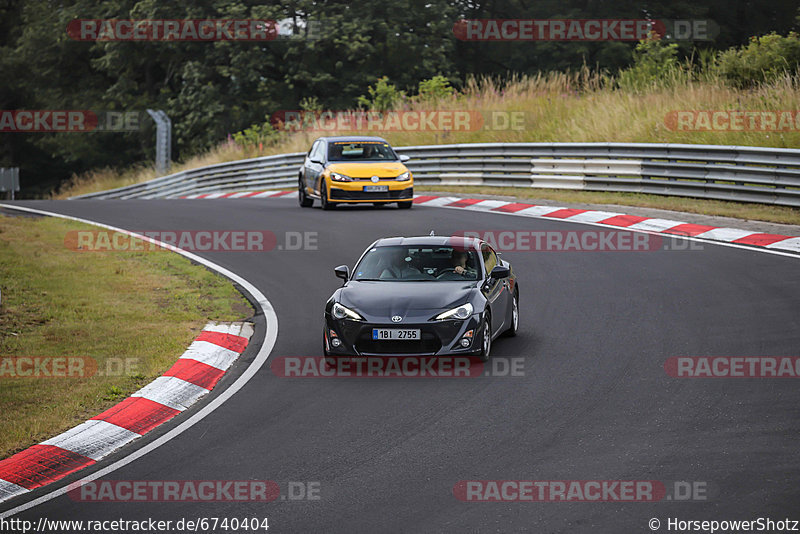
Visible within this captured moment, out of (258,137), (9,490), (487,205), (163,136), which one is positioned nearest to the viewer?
(9,490)

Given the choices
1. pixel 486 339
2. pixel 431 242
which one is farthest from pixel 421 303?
pixel 431 242

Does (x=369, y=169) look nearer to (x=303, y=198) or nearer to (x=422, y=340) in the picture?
(x=303, y=198)

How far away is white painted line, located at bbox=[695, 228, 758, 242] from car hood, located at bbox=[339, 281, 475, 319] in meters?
8.39

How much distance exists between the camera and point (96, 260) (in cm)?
1778

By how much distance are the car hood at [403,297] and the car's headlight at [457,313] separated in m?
0.06

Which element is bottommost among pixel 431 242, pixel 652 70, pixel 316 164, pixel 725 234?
pixel 725 234

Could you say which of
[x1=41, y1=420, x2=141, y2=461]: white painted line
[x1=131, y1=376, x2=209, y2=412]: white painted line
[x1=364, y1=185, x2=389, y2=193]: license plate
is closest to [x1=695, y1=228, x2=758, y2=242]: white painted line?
[x1=364, y1=185, x2=389, y2=193]: license plate

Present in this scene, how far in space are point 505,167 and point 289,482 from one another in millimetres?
21153

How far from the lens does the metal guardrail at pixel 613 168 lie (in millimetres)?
20500

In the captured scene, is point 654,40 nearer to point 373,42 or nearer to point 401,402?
point 373,42

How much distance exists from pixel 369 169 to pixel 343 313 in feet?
44.9

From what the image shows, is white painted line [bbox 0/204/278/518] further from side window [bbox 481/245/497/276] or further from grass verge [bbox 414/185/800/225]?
grass verge [bbox 414/185/800/225]

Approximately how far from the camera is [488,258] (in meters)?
12.3

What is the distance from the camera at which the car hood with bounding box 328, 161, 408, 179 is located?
78.6ft
